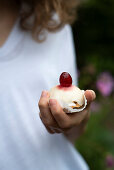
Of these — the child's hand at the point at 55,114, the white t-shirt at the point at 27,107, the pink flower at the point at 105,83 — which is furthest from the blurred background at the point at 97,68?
the child's hand at the point at 55,114

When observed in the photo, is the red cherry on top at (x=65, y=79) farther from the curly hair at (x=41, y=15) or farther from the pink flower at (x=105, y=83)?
the pink flower at (x=105, y=83)

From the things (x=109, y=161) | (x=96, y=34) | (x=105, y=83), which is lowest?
(x=109, y=161)

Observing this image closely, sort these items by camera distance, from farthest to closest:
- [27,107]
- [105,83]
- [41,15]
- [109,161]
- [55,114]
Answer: [105,83], [109,161], [41,15], [27,107], [55,114]

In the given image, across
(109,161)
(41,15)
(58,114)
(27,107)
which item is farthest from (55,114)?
(109,161)

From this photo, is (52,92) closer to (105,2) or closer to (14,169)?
(14,169)

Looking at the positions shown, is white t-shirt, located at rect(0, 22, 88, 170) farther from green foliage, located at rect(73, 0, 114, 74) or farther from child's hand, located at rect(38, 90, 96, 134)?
green foliage, located at rect(73, 0, 114, 74)

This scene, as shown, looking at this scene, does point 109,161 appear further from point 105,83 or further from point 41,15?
point 41,15
